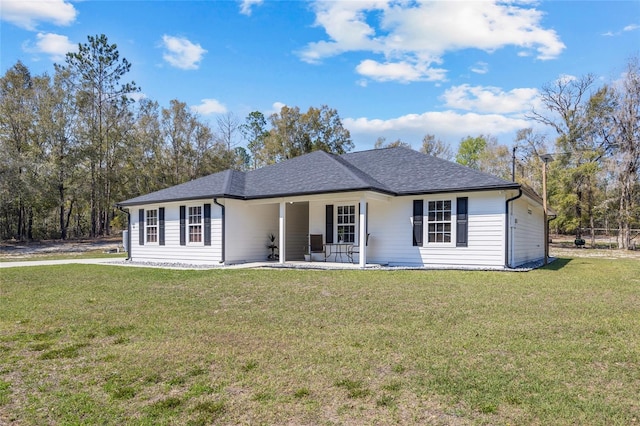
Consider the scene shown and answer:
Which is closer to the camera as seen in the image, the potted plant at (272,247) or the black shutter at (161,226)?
the potted plant at (272,247)

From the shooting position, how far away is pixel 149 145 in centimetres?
3397

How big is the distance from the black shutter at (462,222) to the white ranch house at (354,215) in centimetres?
3

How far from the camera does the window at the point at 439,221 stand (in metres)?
12.5

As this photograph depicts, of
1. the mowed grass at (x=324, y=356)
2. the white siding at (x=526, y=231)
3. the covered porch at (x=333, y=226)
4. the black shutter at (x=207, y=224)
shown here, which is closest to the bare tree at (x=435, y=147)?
the white siding at (x=526, y=231)

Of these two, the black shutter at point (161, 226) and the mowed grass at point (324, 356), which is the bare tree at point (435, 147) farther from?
the mowed grass at point (324, 356)

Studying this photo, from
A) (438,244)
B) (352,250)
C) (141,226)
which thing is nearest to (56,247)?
(141,226)

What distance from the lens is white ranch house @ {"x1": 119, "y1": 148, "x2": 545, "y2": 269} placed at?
12148mm

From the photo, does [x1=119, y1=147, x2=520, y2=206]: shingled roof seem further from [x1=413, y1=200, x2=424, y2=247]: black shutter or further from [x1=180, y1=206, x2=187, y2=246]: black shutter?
[x1=180, y1=206, x2=187, y2=246]: black shutter

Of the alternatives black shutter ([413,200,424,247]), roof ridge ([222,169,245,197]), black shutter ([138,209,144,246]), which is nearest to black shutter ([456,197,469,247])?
black shutter ([413,200,424,247])

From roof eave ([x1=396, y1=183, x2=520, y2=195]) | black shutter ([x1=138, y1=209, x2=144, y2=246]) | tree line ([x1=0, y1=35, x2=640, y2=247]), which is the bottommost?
black shutter ([x1=138, y1=209, x2=144, y2=246])

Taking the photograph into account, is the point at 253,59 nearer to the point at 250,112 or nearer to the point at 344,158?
the point at 344,158

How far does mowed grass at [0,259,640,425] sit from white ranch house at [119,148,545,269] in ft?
13.0

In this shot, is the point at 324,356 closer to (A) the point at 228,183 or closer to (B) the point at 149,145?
(A) the point at 228,183

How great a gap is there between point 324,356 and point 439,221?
30.1 ft
